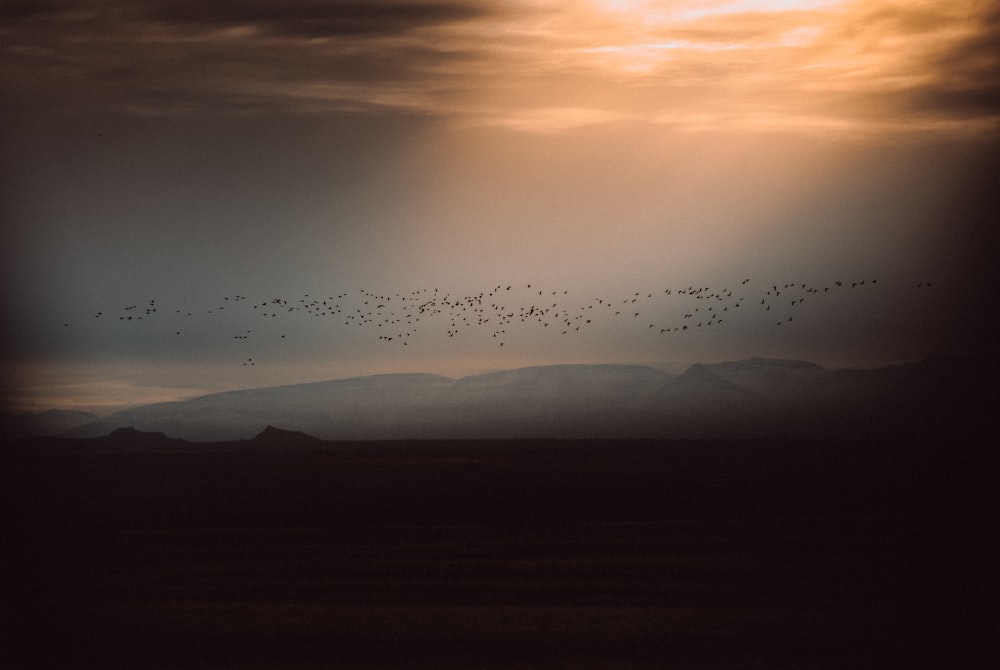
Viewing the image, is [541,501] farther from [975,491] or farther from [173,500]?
[975,491]

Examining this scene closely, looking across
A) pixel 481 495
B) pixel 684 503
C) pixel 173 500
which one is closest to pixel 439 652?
pixel 684 503

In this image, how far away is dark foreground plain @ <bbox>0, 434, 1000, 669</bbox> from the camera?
48.6 feet

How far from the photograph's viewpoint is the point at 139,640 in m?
15.3

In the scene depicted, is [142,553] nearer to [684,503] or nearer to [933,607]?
[933,607]

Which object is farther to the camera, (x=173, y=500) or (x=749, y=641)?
(x=173, y=500)

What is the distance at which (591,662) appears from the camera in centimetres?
1420

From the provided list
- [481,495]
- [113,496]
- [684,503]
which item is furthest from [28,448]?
[684,503]

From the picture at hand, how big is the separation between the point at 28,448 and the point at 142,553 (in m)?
76.0

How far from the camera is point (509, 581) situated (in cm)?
1983

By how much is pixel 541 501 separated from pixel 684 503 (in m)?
5.58

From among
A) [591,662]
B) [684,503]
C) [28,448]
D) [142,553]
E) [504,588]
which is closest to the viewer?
[591,662]

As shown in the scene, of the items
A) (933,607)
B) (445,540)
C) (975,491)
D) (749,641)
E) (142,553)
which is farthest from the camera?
(975,491)

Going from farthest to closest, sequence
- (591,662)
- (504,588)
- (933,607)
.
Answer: (504,588)
(933,607)
(591,662)

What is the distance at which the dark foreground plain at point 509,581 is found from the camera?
48.6ft
